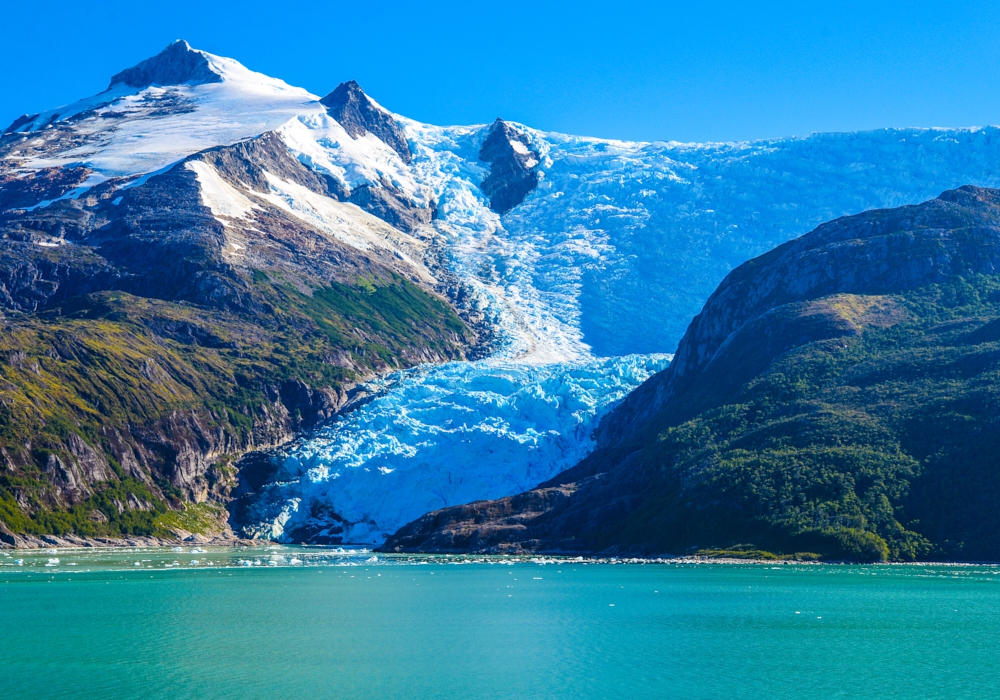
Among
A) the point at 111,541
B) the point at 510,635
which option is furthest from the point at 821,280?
the point at 510,635

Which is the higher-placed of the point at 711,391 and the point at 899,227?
the point at 899,227

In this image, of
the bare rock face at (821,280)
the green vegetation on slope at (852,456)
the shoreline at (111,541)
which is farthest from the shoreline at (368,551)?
the bare rock face at (821,280)

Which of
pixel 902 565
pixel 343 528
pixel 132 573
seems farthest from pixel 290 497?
pixel 902 565

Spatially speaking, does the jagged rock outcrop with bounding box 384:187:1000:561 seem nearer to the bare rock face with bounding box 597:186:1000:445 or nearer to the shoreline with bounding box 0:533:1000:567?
the bare rock face with bounding box 597:186:1000:445

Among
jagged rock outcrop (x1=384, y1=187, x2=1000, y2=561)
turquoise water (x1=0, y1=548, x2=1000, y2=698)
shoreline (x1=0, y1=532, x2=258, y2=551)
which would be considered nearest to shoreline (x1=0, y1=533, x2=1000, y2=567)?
shoreline (x1=0, y1=532, x2=258, y2=551)

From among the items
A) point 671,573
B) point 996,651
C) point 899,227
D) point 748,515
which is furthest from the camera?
point 899,227

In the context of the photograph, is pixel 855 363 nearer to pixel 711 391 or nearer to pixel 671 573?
pixel 711 391
